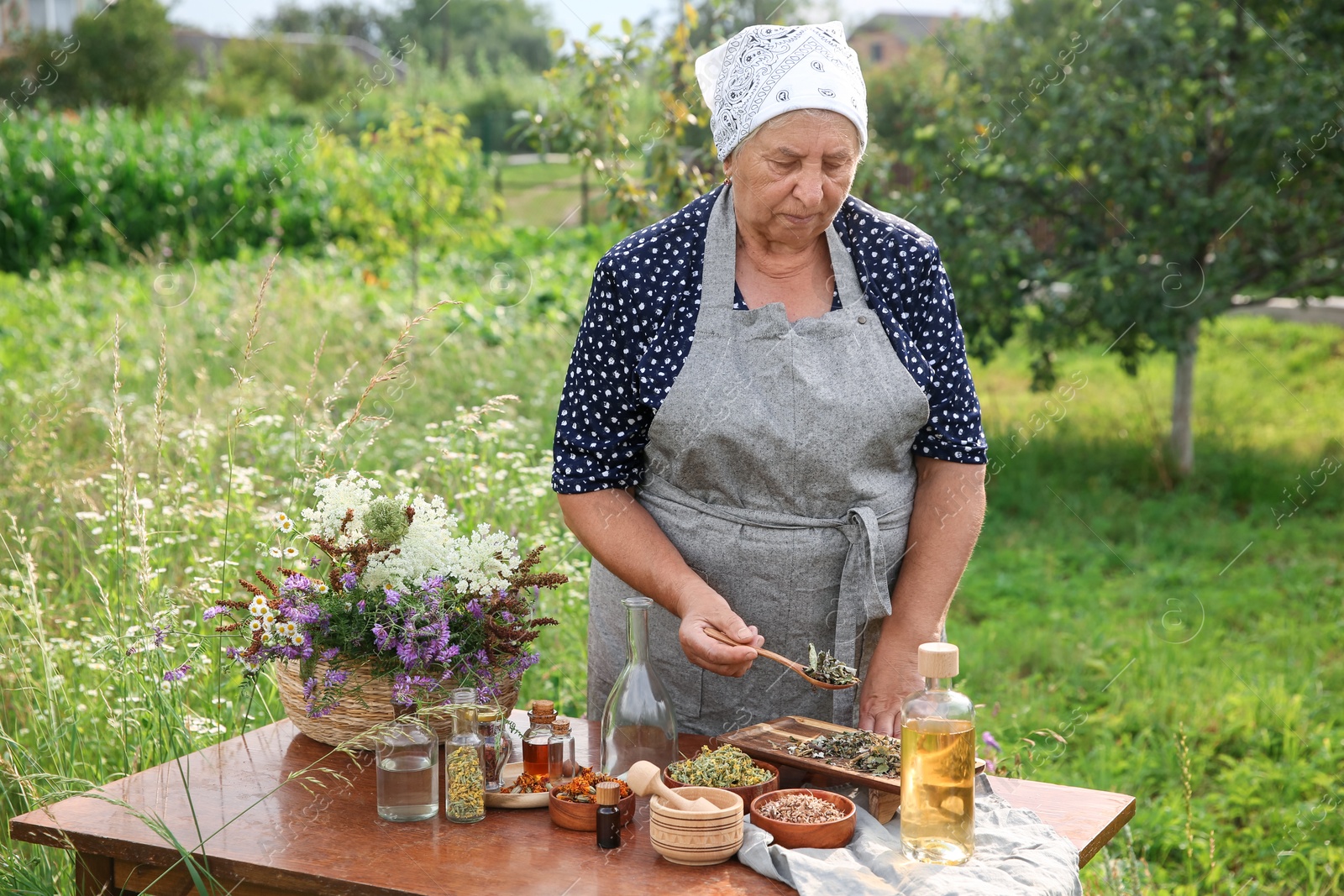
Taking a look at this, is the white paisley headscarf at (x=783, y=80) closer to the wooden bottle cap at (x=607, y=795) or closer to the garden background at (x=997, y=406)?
the garden background at (x=997, y=406)

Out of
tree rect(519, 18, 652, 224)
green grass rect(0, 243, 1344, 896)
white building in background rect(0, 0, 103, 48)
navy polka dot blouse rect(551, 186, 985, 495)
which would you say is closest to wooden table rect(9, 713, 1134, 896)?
green grass rect(0, 243, 1344, 896)

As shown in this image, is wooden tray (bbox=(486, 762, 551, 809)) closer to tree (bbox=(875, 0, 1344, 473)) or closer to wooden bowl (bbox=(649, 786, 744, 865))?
wooden bowl (bbox=(649, 786, 744, 865))

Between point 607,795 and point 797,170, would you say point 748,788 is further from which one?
point 797,170

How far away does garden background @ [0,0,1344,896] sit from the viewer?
351 centimetres

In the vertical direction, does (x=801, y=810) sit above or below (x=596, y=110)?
below

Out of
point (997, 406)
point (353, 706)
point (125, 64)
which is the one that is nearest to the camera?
point (353, 706)

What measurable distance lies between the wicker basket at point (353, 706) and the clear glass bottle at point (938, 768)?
29.7 inches

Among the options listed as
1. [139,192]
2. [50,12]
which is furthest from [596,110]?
[50,12]

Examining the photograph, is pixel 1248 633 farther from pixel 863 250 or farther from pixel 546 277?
pixel 546 277

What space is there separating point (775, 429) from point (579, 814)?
811mm

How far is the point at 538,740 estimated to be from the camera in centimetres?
213

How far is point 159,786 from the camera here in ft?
7.07

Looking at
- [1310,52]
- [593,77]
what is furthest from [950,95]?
[593,77]

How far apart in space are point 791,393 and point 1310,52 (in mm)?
5968
